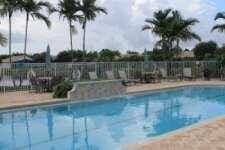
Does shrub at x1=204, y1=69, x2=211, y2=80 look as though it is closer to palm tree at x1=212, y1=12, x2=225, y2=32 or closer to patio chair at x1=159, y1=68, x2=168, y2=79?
patio chair at x1=159, y1=68, x2=168, y2=79

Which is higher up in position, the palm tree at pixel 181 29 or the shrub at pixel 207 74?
the palm tree at pixel 181 29

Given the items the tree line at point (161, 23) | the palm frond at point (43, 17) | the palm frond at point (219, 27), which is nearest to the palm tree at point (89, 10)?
the tree line at point (161, 23)

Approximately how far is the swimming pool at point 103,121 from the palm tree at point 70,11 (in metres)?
10.2

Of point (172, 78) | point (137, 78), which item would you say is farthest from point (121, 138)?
point (172, 78)

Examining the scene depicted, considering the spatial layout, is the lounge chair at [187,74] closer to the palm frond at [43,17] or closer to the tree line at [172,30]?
the tree line at [172,30]

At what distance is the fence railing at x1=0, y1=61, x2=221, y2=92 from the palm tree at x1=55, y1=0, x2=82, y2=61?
535cm

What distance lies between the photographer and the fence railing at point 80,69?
57.7 ft

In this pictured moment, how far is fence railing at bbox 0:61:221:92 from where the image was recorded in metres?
17.6

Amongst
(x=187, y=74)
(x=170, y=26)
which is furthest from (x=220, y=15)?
(x=187, y=74)

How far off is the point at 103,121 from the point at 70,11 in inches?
637

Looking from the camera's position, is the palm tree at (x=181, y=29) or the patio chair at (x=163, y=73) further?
the palm tree at (x=181, y=29)

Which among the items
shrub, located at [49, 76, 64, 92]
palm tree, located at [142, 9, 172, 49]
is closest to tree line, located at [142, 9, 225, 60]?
palm tree, located at [142, 9, 172, 49]

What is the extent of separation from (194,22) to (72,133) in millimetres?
20757

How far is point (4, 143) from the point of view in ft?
29.3
